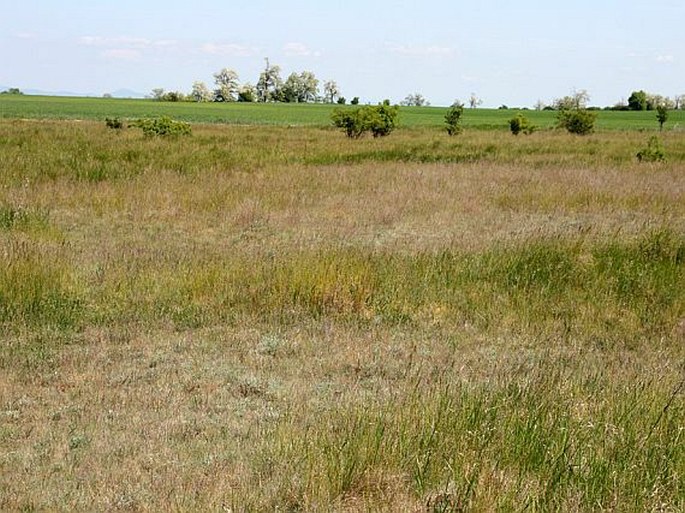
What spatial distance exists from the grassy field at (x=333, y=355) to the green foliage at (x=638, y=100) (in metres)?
114

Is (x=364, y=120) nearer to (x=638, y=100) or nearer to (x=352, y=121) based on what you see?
(x=352, y=121)

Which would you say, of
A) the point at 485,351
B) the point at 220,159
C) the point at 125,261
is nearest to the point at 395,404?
the point at 485,351

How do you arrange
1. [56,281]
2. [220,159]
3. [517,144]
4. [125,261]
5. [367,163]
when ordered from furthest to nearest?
1. [517,144]
2. [367,163]
3. [220,159]
4. [125,261]
5. [56,281]

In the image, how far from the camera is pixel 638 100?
369 ft

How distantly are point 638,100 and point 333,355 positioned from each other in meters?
125

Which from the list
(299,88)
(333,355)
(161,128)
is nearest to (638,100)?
(299,88)

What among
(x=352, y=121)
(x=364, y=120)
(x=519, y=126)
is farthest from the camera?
(x=519, y=126)

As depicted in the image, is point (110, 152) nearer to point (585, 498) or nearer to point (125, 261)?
point (125, 261)

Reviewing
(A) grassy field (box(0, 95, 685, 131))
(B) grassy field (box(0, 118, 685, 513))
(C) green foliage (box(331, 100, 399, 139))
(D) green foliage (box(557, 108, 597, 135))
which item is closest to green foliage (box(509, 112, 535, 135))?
(D) green foliage (box(557, 108, 597, 135))

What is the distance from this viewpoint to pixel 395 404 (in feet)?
13.8

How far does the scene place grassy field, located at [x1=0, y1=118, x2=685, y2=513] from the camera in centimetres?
320

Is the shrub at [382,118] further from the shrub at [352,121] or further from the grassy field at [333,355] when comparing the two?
the grassy field at [333,355]

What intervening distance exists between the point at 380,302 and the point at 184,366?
2487mm

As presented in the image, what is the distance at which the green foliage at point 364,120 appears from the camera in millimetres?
32312
